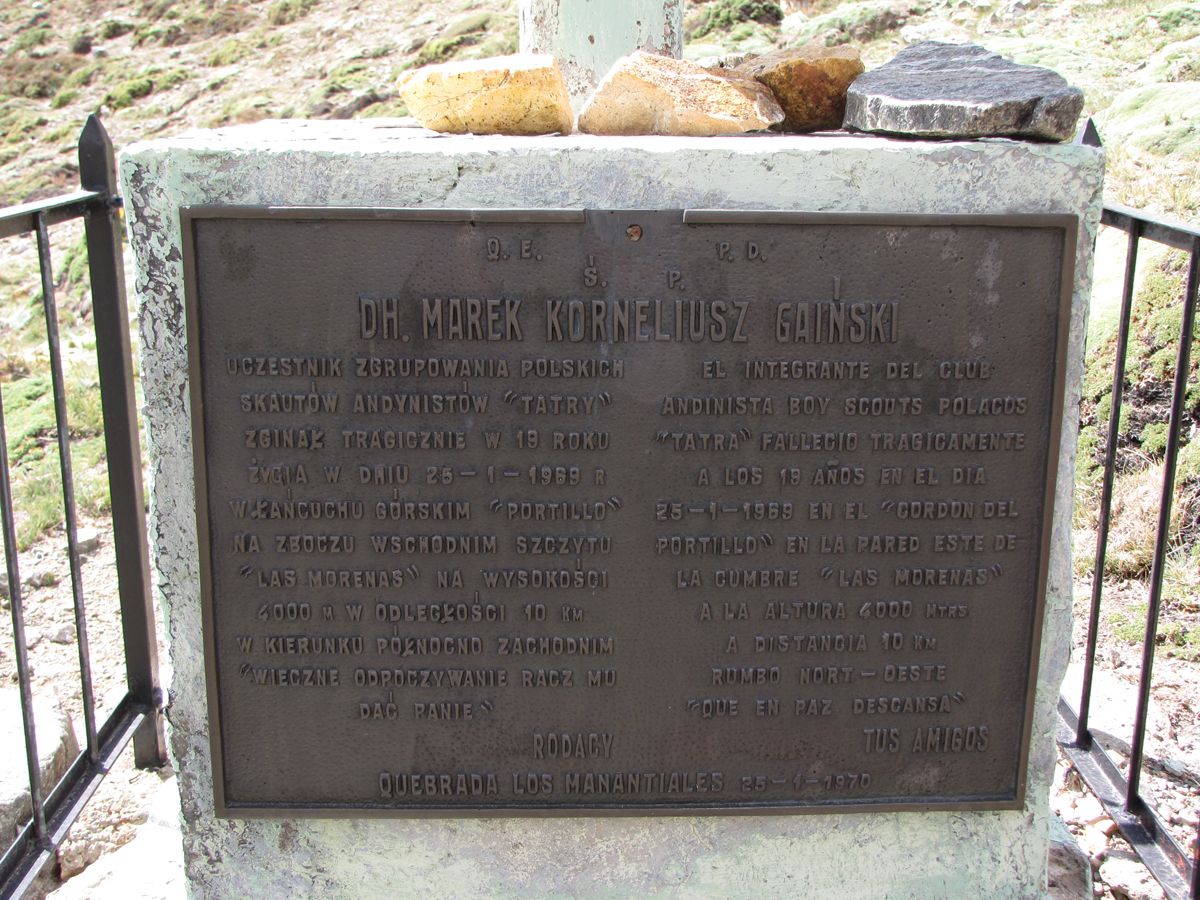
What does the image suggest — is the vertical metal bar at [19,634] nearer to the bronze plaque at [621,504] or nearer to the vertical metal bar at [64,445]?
the vertical metal bar at [64,445]

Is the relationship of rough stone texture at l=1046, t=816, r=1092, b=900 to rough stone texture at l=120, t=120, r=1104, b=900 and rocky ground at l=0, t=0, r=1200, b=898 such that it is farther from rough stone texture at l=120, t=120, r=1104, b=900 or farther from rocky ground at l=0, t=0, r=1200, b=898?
rough stone texture at l=120, t=120, r=1104, b=900

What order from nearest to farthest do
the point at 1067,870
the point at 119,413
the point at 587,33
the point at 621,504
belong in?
the point at 621,504 → the point at 1067,870 → the point at 119,413 → the point at 587,33

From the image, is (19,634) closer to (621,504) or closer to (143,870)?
(143,870)

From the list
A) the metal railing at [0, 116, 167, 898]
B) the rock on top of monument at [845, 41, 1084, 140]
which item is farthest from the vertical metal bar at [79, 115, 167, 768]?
the rock on top of monument at [845, 41, 1084, 140]

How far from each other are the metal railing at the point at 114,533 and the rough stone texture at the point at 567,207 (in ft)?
1.20

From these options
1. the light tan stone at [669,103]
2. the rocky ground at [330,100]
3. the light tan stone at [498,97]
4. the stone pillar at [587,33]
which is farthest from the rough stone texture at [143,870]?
the stone pillar at [587,33]

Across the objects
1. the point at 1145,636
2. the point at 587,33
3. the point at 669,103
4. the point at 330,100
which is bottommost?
the point at 1145,636

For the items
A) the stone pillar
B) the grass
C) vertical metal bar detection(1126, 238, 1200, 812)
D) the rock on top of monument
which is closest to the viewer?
the rock on top of monument

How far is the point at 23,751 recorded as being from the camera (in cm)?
319

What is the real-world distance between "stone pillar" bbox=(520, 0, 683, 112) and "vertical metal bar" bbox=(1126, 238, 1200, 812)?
5.61 ft

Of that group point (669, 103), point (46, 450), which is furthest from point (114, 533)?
point (46, 450)

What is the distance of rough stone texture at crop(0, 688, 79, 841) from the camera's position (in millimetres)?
3010

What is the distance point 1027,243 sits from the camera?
91.1 inches

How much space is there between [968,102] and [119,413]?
7.99 ft
